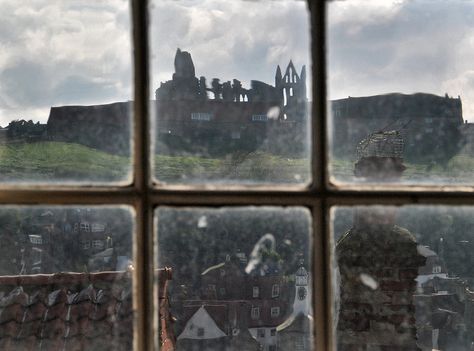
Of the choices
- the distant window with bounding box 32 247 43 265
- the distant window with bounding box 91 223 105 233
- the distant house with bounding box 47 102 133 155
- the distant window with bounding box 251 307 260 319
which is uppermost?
the distant house with bounding box 47 102 133 155

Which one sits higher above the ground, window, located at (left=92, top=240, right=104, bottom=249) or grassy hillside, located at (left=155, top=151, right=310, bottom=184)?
grassy hillside, located at (left=155, top=151, right=310, bottom=184)

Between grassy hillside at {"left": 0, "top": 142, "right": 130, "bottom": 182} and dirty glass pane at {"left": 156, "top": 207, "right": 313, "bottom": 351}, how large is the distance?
0.11 m

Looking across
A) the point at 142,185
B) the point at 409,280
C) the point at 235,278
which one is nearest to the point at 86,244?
the point at 142,185

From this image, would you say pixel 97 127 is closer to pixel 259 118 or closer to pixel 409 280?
pixel 259 118

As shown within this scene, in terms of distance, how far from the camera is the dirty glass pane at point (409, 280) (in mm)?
992

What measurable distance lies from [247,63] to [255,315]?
408 millimetres

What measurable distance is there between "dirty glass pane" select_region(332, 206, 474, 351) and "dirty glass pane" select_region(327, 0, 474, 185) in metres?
0.06

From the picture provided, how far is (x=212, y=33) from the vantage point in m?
0.97

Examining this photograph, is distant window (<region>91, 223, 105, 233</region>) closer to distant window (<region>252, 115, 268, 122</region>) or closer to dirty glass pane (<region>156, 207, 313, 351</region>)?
dirty glass pane (<region>156, 207, 313, 351</region>)

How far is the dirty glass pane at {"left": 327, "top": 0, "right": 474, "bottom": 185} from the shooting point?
98 cm

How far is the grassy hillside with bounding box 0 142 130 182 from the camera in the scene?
962 millimetres

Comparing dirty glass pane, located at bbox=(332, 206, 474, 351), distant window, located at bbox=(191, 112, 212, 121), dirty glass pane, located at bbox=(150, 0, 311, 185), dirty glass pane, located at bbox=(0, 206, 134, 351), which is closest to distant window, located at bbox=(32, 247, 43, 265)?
dirty glass pane, located at bbox=(0, 206, 134, 351)

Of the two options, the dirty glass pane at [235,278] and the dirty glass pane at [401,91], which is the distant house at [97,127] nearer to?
the dirty glass pane at [235,278]

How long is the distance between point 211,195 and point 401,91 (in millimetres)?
357
